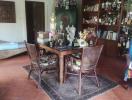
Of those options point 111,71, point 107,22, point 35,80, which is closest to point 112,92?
point 111,71

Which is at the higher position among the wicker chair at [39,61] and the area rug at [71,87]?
the wicker chair at [39,61]

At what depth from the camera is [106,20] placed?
4887 mm

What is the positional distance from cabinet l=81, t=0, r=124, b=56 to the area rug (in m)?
1.82

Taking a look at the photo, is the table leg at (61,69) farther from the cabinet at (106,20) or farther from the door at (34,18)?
the door at (34,18)

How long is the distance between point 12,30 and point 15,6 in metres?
0.92

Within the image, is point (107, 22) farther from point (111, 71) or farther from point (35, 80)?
point (35, 80)

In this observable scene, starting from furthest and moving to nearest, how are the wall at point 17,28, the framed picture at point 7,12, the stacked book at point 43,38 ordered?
the wall at point 17,28 → the framed picture at point 7,12 → the stacked book at point 43,38

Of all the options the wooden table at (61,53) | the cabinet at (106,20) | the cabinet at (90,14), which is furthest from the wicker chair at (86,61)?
the cabinet at (90,14)

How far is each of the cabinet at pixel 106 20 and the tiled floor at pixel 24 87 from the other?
959mm

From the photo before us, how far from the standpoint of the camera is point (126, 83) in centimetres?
292

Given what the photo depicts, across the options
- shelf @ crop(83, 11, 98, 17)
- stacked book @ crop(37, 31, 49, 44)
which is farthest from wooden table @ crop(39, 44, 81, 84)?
shelf @ crop(83, 11, 98, 17)

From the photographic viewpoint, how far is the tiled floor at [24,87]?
244 centimetres

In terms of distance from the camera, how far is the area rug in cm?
243

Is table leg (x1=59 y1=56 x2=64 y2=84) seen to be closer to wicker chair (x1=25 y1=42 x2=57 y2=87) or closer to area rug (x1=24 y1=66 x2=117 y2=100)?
area rug (x1=24 y1=66 x2=117 y2=100)
